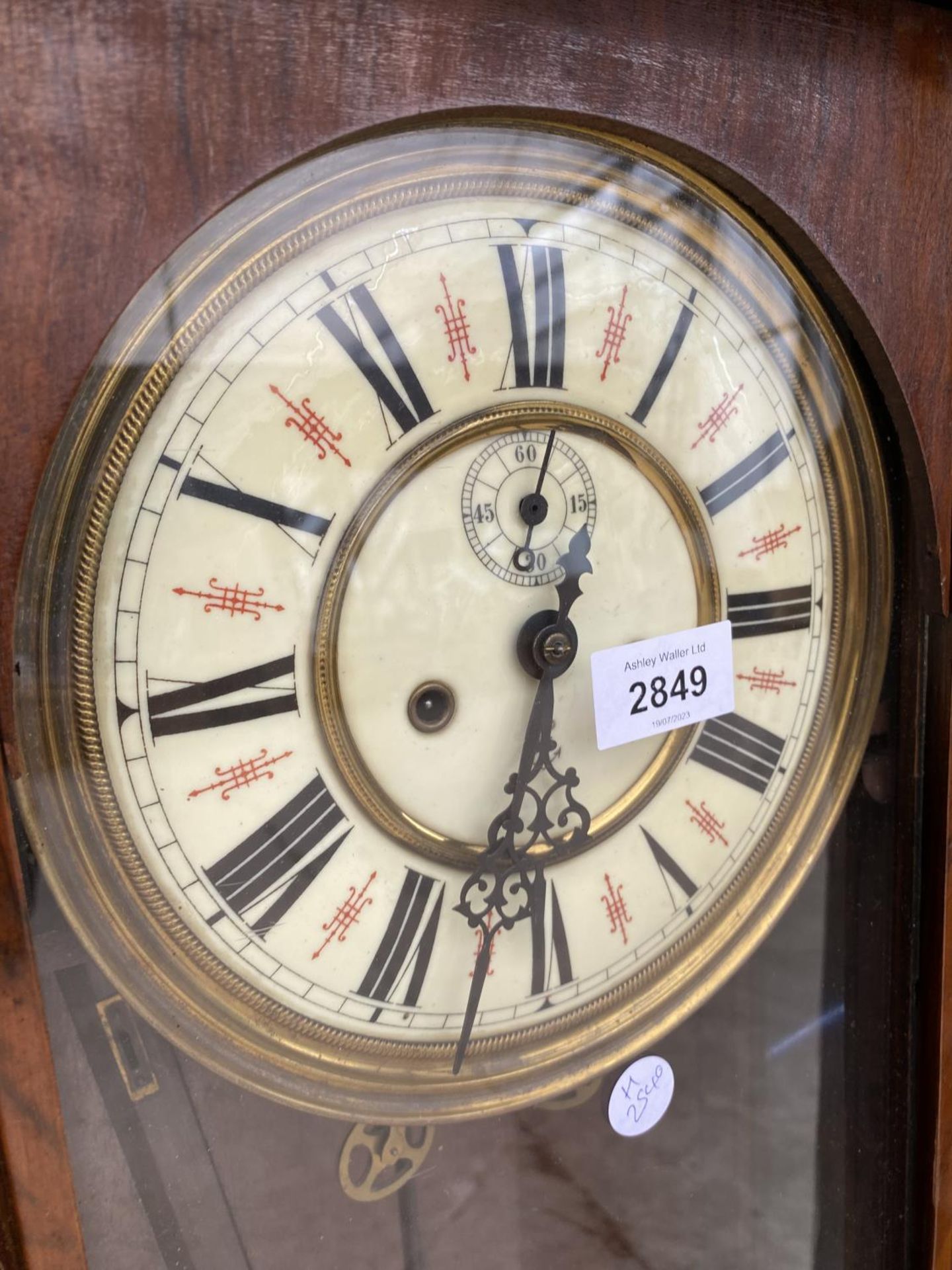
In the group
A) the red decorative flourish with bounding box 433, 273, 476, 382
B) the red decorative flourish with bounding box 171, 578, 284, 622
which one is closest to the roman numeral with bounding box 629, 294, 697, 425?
the red decorative flourish with bounding box 433, 273, 476, 382

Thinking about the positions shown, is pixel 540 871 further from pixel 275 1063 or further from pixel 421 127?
pixel 421 127

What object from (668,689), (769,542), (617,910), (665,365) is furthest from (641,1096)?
(665,365)

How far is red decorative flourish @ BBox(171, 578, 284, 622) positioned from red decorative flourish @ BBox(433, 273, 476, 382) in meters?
0.17

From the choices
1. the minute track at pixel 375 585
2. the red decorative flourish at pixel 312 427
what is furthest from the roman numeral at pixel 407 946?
the red decorative flourish at pixel 312 427

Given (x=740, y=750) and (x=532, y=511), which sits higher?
(x=532, y=511)

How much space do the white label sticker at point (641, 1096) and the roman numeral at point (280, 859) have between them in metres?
0.33

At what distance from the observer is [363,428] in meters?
0.61

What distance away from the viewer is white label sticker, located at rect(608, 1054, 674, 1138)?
83 centimetres

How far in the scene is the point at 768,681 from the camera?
81 centimetres

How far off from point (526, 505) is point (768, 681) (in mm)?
250

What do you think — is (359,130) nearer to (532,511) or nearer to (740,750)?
(532,511)

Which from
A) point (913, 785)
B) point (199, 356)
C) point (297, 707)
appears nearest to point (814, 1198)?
point (913, 785)

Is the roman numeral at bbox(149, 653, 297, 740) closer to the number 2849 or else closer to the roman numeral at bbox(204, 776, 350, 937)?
the roman numeral at bbox(204, 776, 350, 937)

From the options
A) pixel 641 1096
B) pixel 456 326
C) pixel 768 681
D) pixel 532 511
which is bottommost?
pixel 641 1096
